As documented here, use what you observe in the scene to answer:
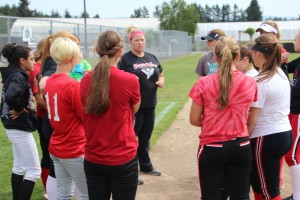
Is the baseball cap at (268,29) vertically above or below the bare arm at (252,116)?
above

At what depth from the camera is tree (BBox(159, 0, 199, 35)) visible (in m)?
71.3

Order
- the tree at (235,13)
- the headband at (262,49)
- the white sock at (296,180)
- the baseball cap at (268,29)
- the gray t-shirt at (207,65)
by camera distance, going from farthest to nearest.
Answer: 1. the tree at (235,13)
2. the gray t-shirt at (207,65)
3. the baseball cap at (268,29)
4. the white sock at (296,180)
5. the headband at (262,49)

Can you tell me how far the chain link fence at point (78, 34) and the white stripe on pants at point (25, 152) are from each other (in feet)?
3.77

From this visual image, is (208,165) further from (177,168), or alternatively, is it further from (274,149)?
(177,168)

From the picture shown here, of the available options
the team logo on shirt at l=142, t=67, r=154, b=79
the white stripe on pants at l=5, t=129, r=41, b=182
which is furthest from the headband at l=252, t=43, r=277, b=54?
the white stripe on pants at l=5, t=129, r=41, b=182

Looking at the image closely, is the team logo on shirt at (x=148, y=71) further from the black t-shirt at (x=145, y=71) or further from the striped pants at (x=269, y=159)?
the striped pants at (x=269, y=159)

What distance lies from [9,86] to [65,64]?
973 mm

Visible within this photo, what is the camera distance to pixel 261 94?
3.22m

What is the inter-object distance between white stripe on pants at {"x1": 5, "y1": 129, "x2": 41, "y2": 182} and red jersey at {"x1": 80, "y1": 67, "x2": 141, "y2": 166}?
51.0 inches

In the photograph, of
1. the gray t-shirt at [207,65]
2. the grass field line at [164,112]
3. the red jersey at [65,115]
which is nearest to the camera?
the red jersey at [65,115]

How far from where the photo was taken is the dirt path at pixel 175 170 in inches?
185

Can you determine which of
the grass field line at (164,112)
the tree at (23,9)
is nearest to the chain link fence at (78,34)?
the grass field line at (164,112)

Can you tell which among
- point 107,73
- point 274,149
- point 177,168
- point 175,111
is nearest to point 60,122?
point 107,73

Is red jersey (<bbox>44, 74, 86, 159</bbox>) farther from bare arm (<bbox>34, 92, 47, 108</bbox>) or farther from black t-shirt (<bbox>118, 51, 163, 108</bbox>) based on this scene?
black t-shirt (<bbox>118, 51, 163, 108</bbox>)
